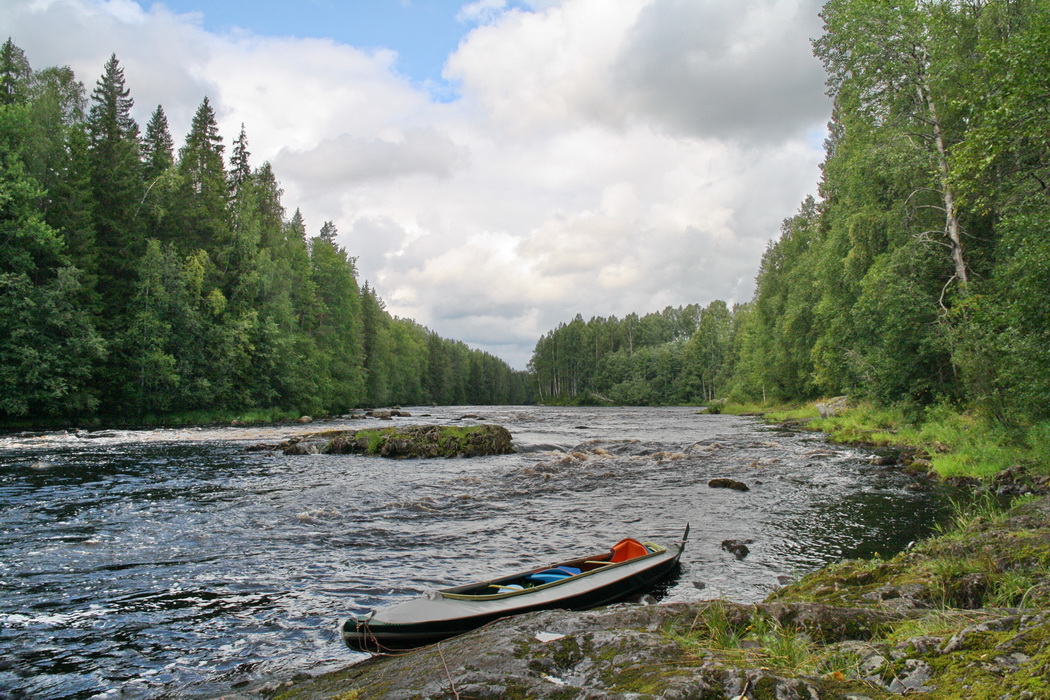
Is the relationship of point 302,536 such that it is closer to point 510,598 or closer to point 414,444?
point 510,598

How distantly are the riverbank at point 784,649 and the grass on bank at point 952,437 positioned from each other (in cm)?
892

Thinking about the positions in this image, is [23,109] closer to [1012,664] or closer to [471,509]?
[471,509]

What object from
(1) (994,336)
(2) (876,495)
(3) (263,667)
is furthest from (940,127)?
(3) (263,667)

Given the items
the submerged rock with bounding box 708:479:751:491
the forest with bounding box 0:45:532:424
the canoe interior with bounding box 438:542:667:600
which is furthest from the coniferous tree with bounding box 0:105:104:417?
the submerged rock with bounding box 708:479:751:491

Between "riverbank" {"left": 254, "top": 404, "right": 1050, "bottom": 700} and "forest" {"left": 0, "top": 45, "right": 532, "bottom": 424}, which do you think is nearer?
"riverbank" {"left": 254, "top": 404, "right": 1050, "bottom": 700}

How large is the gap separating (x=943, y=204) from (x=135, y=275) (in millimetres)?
44806

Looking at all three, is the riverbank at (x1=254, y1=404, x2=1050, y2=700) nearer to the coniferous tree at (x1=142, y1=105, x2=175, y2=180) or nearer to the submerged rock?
the submerged rock

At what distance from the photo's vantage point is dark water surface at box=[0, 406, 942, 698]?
645 cm

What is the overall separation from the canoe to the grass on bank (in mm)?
10121

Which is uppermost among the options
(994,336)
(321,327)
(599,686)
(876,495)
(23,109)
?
(23,109)

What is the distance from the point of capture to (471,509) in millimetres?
13656

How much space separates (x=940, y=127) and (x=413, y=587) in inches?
867

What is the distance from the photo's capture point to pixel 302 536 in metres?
11.1

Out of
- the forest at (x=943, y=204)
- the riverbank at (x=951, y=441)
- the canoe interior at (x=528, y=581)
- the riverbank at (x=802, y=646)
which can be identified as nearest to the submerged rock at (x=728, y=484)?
the riverbank at (x=951, y=441)
